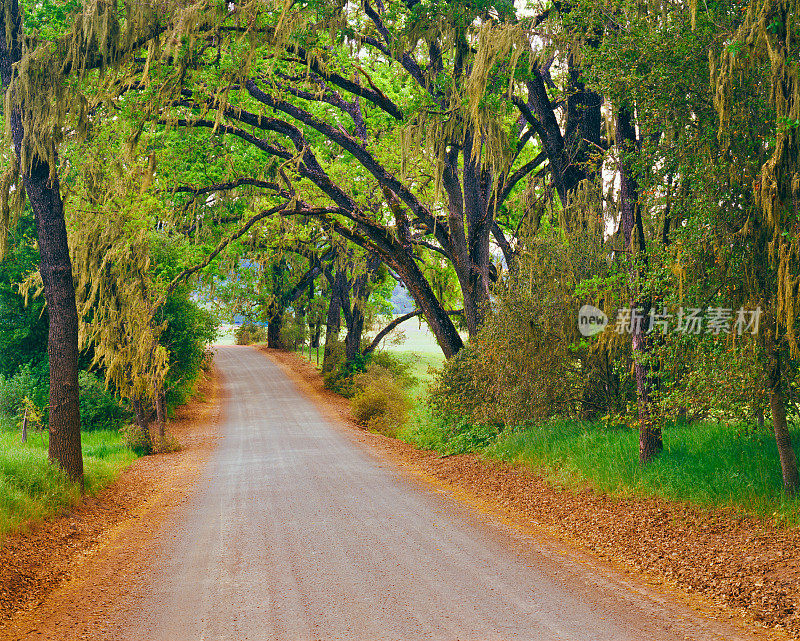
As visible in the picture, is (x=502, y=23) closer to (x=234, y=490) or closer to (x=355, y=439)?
(x=234, y=490)

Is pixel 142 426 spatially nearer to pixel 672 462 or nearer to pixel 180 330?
pixel 180 330

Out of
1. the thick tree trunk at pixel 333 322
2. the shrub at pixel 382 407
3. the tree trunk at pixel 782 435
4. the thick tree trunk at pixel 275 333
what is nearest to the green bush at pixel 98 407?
the shrub at pixel 382 407

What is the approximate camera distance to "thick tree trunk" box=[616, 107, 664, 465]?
8.28m

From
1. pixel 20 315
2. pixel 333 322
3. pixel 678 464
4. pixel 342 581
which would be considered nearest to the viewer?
pixel 342 581

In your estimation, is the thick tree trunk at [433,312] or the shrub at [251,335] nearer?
the thick tree trunk at [433,312]

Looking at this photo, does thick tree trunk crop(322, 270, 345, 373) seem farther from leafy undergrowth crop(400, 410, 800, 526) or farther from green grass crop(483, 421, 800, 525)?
green grass crop(483, 421, 800, 525)

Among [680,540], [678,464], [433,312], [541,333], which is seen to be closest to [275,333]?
[433,312]

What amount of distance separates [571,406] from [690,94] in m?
5.92

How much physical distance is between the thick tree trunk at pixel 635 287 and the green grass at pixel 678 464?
0.24 metres

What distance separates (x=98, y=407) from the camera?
768 inches

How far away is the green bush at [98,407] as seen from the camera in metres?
19.4

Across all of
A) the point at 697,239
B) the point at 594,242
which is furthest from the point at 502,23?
the point at 697,239

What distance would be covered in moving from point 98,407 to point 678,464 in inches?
685

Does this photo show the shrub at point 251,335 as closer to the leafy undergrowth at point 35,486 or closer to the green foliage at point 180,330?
the green foliage at point 180,330
